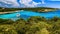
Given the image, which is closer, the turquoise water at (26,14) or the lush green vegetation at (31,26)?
the lush green vegetation at (31,26)

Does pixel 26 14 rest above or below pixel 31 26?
above

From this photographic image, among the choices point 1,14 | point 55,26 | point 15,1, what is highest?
point 15,1

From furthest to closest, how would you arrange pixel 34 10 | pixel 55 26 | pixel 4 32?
pixel 34 10
pixel 55 26
pixel 4 32

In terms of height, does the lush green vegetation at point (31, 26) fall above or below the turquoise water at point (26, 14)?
below

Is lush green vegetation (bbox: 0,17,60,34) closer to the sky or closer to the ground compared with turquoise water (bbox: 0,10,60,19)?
closer to the ground

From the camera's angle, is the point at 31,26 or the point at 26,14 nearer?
the point at 31,26

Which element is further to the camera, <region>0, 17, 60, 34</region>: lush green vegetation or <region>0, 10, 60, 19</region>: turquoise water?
<region>0, 10, 60, 19</region>: turquoise water

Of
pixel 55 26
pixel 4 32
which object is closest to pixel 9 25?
pixel 4 32

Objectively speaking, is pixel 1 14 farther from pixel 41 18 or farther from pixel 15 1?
pixel 41 18
